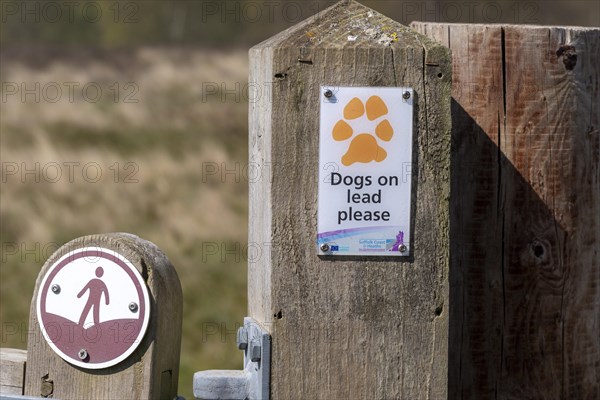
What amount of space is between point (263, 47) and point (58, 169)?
1141cm

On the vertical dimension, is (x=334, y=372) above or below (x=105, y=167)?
below

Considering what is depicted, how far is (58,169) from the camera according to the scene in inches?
518

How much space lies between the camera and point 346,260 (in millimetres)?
2135

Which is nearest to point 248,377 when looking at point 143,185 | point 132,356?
point 132,356

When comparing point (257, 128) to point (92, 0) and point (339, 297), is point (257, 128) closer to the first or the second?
point (339, 297)

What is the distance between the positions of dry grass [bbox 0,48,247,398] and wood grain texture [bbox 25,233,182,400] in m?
4.16

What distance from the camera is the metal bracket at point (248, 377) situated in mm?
2137

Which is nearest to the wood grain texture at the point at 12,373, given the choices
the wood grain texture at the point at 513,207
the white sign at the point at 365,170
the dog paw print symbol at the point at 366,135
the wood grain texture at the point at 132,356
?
the wood grain texture at the point at 132,356

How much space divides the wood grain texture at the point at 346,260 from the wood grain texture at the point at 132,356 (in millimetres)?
241

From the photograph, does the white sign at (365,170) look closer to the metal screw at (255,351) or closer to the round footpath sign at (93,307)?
the metal screw at (255,351)

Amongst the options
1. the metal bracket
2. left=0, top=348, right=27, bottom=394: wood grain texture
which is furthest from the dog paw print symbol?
left=0, top=348, right=27, bottom=394: wood grain texture

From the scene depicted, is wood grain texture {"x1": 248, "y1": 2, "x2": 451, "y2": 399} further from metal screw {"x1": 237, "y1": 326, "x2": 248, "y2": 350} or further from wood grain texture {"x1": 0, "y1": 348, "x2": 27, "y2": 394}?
wood grain texture {"x1": 0, "y1": 348, "x2": 27, "y2": 394}

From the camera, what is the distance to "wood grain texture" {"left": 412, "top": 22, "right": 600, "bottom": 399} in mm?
2568

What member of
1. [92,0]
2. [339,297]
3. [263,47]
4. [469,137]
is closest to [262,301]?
[339,297]
